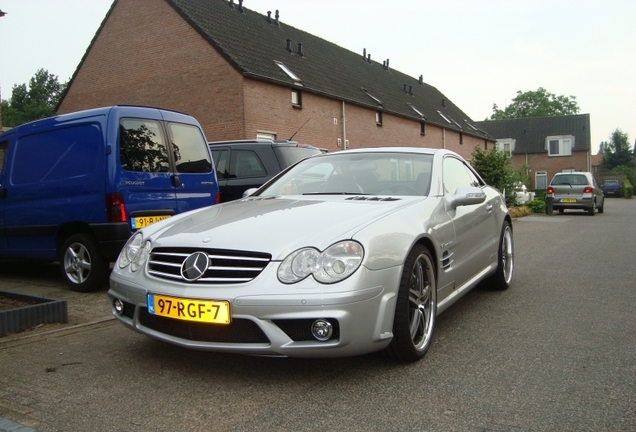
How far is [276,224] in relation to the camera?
12.0 feet

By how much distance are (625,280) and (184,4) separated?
18.7 metres

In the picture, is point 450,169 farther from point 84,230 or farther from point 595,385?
point 84,230

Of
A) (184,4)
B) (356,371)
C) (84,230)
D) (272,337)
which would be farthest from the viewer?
(184,4)

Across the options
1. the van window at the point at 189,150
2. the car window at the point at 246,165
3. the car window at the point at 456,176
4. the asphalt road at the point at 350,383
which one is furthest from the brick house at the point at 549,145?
the asphalt road at the point at 350,383

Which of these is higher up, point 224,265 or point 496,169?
point 496,169

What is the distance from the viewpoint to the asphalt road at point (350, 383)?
2.86 m

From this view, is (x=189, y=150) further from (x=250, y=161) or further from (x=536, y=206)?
(x=536, y=206)

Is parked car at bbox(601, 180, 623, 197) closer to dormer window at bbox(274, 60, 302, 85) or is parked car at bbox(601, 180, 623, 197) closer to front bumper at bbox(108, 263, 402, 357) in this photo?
dormer window at bbox(274, 60, 302, 85)

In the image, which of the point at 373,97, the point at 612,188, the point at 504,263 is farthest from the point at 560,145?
the point at 504,263

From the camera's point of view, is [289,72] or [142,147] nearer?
[142,147]

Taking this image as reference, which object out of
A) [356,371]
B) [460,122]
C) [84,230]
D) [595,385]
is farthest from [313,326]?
[460,122]

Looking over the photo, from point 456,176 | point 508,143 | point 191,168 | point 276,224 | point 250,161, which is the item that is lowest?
point 276,224

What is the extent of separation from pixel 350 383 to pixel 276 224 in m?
1.04

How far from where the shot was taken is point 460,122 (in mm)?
41594
